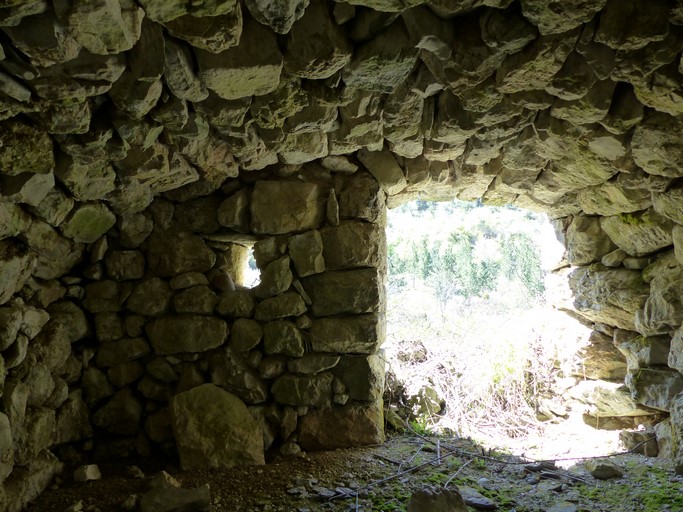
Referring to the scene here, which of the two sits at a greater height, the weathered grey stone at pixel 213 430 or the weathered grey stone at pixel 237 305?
the weathered grey stone at pixel 237 305

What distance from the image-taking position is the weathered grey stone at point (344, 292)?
2.87m

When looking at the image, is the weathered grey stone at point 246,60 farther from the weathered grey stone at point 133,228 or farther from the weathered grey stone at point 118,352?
the weathered grey stone at point 118,352

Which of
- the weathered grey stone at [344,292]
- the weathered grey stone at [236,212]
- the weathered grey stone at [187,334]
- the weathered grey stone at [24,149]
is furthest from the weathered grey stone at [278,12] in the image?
the weathered grey stone at [187,334]

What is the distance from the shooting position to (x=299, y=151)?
2.58 m

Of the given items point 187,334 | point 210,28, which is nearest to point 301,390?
point 187,334

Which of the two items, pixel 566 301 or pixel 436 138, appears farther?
pixel 566 301

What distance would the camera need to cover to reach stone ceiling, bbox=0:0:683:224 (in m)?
1.54

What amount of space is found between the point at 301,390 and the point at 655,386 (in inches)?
80.5

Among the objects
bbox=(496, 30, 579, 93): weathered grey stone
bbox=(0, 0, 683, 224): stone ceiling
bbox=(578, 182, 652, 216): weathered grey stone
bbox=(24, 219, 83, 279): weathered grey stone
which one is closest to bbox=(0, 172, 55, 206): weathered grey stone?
bbox=(0, 0, 683, 224): stone ceiling

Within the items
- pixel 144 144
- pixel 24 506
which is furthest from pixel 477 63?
pixel 24 506

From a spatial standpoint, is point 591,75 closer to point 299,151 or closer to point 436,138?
point 436,138

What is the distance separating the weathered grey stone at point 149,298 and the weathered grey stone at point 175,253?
0.08m

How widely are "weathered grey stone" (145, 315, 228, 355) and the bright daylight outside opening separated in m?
1.30

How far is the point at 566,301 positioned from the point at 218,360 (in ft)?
8.06
